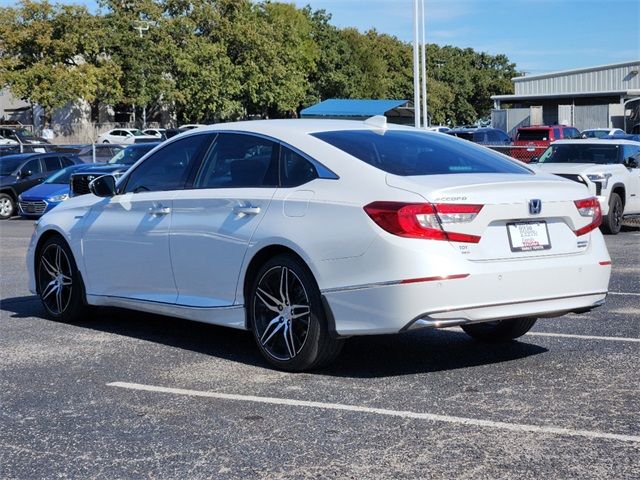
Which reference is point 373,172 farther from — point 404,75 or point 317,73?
point 404,75

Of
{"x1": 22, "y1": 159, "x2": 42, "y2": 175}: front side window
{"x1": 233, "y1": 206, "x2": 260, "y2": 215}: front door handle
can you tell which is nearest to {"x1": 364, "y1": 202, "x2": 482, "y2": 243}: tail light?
{"x1": 233, "y1": 206, "x2": 260, "y2": 215}: front door handle

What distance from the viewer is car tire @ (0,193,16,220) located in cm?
2641

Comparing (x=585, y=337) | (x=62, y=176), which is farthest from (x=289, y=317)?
(x=62, y=176)

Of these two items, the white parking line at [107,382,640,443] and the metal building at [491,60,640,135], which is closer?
the white parking line at [107,382,640,443]

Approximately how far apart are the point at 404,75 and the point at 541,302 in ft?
318

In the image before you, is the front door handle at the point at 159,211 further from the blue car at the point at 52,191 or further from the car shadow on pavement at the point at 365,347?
the blue car at the point at 52,191

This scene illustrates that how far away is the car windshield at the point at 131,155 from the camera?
26.1 m

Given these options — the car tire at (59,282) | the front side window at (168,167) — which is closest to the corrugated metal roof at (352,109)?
the car tire at (59,282)

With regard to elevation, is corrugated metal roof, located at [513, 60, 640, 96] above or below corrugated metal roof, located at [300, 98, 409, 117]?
above

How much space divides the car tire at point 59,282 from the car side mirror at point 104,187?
68 cm

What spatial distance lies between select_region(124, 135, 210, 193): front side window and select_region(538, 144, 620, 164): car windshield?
1247cm

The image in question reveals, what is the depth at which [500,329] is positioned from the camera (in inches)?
297

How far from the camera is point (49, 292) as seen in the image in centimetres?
893

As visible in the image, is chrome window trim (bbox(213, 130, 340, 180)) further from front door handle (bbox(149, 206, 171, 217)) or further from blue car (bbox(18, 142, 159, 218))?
blue car (bbox(18, 142, 159, 218))
